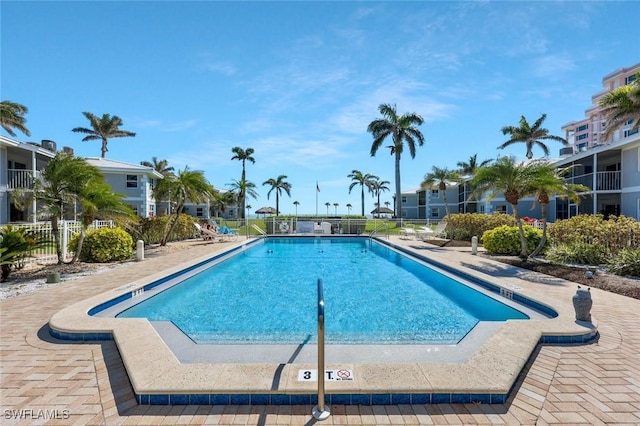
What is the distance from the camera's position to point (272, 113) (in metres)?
18.3

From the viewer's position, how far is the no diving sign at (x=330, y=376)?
306 centimetres

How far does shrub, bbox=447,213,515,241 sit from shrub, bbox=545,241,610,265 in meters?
5.54

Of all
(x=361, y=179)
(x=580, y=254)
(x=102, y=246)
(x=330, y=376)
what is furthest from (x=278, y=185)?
(x=330, y=376)

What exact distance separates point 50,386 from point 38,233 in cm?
980

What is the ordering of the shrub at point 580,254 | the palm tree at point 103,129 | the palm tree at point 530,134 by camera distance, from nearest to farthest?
1. the shrub at point 580,254
2. the palm tree at point 530,134
3. the palm tree at point 103,129

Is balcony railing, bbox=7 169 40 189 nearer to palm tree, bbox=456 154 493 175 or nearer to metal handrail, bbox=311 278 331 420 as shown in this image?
metal handrail, bbox=311 278 331 420

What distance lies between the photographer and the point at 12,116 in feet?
59.1

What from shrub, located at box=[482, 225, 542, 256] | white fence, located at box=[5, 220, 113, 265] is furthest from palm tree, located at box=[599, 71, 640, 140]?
white fence, located at box=[5, 220, 113, 265]

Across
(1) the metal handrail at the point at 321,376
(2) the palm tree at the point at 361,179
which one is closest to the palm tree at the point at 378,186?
(2) the palm tree at the point at 361,179

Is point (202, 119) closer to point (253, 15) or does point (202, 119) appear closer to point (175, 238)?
point (175, 238)

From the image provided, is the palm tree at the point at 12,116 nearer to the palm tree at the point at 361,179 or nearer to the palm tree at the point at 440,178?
the palm tree at the point at 440,178

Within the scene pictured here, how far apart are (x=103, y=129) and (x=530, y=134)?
4940 cm

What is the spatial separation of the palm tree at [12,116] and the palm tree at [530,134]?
42.8 metres

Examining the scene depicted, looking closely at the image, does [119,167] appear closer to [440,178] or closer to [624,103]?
[440,178]
